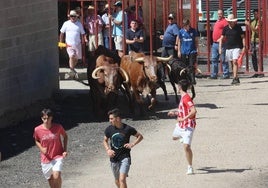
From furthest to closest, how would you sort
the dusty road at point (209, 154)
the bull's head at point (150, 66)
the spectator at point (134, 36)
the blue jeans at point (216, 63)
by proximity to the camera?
the blue jeans at point (216, 63) < the spectator at point (134, 36) < the bull's head at point (150, 66) < the dusty road at point (209, 154)

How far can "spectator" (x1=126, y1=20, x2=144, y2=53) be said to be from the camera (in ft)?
86.1

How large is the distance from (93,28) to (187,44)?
3.20 m

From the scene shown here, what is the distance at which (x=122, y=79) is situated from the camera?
2206 centimetres

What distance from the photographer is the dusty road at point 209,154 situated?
1590 centimetres

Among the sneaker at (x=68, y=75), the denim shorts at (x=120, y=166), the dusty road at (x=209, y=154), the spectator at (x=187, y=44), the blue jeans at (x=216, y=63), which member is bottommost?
the dusty road at (x=209, y=154)

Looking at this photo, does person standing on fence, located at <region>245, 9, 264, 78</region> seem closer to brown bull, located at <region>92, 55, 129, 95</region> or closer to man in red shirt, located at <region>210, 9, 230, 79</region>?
man in red shirt, located at <region>210, 9, 230, 79</region>

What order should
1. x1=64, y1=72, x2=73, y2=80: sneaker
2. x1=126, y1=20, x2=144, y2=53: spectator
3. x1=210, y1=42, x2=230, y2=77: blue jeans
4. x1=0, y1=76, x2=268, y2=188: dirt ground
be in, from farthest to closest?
x1=64, y1=72, x2=73, y2=80: sneaker < x1=210, y1=42, x2=230, y2=77: blue jeans < x1=126, y1=20, x2=144, y2=53: spectator < x1=0, y1=76, x2=268, y2=188: dirt ground

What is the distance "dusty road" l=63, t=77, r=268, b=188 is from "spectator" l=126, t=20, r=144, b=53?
10.3 feet

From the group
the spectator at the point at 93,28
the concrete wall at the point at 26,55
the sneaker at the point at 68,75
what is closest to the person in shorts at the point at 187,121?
the concrete wall at the point at 26,55

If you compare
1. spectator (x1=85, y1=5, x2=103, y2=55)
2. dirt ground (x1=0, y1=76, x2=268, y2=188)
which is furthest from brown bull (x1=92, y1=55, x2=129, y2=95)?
spectator (x1=85, y1=5, x2=103, y2=55)

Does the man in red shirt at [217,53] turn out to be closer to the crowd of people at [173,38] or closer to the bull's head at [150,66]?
the crowd of people at [173,38]

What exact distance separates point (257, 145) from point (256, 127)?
1798 mm

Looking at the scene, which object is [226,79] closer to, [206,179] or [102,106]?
[102,106]

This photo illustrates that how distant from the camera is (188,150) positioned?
1616cm
